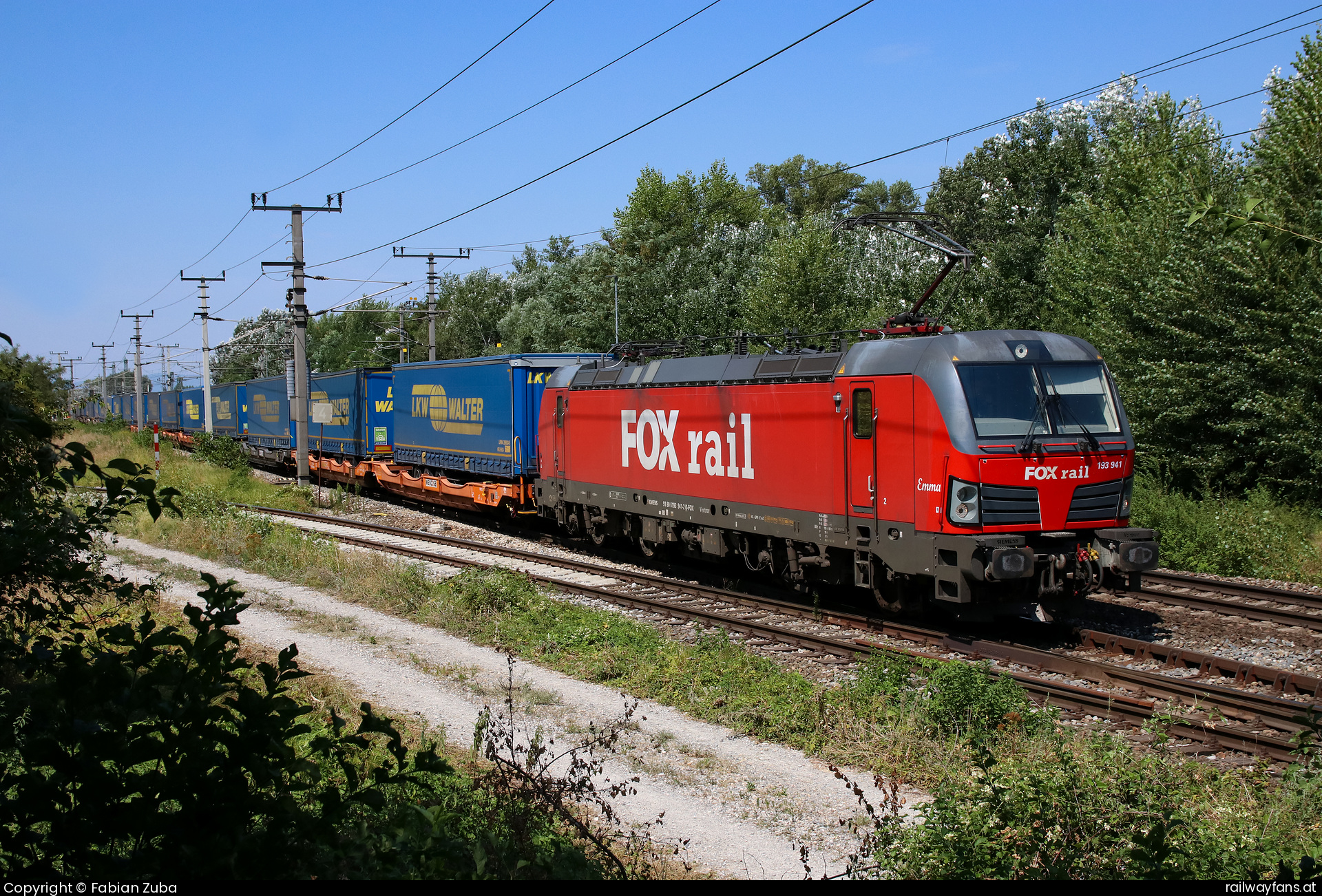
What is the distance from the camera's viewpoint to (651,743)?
7.91 m

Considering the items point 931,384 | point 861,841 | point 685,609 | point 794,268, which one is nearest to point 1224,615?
point 931,384

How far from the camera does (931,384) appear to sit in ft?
33.8

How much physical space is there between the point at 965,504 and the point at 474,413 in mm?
14027

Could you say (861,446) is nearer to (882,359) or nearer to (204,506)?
(882,359)

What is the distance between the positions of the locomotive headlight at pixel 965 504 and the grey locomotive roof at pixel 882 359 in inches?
49.7

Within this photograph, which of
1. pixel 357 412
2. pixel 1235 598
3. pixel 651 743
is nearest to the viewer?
pixel 651 743

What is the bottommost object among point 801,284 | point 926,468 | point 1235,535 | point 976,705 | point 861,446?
point 976,705

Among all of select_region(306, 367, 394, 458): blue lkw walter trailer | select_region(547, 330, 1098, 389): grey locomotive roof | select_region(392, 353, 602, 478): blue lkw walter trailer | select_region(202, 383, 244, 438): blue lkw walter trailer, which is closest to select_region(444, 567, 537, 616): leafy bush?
select_region(547, 330, 1098, 389): grey locomotive roof

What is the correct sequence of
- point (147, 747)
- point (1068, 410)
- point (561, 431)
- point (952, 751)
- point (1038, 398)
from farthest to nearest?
point (561, 431) → point (1068, 410) → point (1038, 398) → point (952, 751) → point (147, 747)

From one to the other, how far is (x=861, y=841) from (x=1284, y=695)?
582 cm

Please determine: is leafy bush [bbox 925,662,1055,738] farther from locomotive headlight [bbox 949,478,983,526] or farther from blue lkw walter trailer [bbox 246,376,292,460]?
blue lkw walter trailer [bbox 246,376,292,460]

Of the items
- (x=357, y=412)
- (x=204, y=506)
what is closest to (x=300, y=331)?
(x=357, y=412)

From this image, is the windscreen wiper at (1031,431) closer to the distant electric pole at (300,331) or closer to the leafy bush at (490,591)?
the leafy bush at (490,591)

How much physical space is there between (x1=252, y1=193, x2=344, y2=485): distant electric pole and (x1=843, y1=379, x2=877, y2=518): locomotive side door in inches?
793
